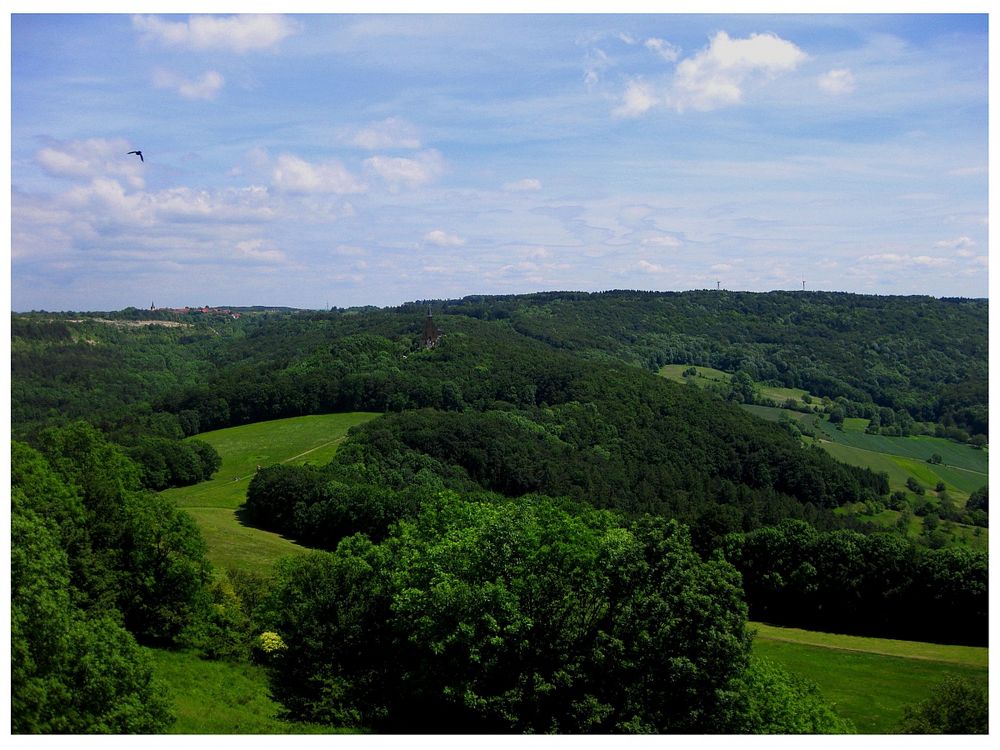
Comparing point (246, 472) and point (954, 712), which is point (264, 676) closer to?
point (954, 712)

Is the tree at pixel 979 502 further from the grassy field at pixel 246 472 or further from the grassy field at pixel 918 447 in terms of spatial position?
the grassy field at pixel 246 472

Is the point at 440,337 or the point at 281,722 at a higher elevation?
the point at 440,337

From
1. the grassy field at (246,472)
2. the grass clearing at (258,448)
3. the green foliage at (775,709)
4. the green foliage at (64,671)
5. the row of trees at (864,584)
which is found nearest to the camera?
the green foliage at (64,671)

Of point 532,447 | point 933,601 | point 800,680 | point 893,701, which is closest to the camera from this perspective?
point 800,680

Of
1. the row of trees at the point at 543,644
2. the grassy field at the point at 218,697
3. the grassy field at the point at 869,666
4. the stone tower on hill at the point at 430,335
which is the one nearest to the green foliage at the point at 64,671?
the grassy field at the point at 218,697

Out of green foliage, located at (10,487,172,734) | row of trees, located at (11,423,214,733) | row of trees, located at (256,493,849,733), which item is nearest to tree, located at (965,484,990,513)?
Result: row of trees, located at (256,493,849,733)

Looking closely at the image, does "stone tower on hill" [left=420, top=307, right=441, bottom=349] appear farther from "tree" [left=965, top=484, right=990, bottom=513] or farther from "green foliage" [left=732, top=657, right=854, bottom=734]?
"green foliage" [left=732, top=657, right=854, bottom=734]

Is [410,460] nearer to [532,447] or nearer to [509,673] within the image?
[532,447]

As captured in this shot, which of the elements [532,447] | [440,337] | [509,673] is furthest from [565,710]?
[440,337]
